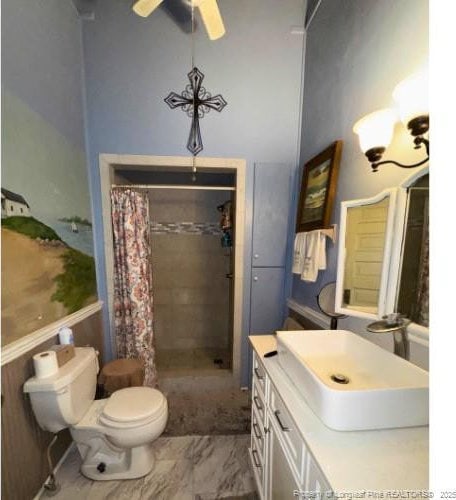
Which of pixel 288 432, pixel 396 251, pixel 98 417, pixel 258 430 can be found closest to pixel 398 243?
pixel 396 251

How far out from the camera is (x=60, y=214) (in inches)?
61.9

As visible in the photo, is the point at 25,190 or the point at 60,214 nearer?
the point at 25,190

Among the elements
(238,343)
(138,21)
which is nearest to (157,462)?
(238,343)

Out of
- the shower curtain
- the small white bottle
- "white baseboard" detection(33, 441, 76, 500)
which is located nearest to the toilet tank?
the small white bottle

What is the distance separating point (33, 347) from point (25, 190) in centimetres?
86

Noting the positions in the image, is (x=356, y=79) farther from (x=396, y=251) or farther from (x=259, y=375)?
(x=259, y=375)

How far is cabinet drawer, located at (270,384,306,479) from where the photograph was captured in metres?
0.76

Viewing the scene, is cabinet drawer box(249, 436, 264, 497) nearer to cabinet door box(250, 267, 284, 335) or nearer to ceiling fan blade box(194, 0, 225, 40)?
cabinet door box(250, 267, 284, 335)

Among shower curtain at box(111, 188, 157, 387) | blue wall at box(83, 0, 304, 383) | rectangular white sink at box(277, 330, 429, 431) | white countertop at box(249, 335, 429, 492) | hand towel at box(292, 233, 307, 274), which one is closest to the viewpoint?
white countertop at box(249, 335, 429, 492)

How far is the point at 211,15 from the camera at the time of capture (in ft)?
4.56

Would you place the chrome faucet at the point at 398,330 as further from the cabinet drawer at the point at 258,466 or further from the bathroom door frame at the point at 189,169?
the bathroom door frame at the point at 189,169

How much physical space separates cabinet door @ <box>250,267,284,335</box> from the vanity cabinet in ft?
3.02

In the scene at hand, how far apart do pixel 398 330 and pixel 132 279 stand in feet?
6.37
